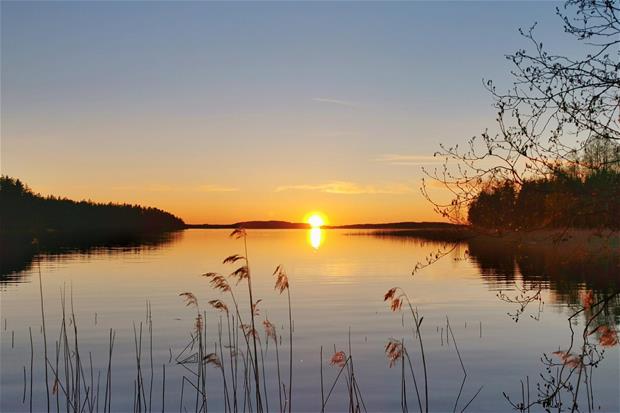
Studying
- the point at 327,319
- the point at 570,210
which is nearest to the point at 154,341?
the point at 327,319

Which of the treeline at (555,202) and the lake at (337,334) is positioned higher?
the treeline at (555,202)

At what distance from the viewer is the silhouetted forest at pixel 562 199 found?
9297 millimetres

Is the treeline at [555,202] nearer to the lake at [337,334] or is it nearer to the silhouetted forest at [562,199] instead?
the silhouetted forest at [562,199]

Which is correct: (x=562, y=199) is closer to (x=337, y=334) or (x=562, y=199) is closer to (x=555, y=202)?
(x=555, y=202)

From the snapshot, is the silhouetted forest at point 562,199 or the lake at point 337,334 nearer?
the silhouetted forest at point 562,199

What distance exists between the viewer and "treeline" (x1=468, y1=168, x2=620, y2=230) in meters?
9.30

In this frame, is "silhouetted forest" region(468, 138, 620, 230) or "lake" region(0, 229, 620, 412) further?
"lake" region(0, 229, 620, 412)

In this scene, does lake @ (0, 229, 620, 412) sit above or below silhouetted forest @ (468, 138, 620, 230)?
below

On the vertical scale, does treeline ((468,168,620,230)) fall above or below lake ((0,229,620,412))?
above

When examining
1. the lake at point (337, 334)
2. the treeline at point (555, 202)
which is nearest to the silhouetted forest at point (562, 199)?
the treeline at point (555, 202)

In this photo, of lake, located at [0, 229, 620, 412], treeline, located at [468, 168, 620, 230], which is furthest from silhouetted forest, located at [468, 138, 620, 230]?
lake, located at [0, 229, 620, 412]

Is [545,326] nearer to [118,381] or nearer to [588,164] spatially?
[118,381]

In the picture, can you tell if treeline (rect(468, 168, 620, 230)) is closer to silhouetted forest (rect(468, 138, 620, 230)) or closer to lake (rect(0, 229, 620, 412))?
silhouetted forest (rect(468, 138, 620, 230))

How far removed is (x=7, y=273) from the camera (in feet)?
170
